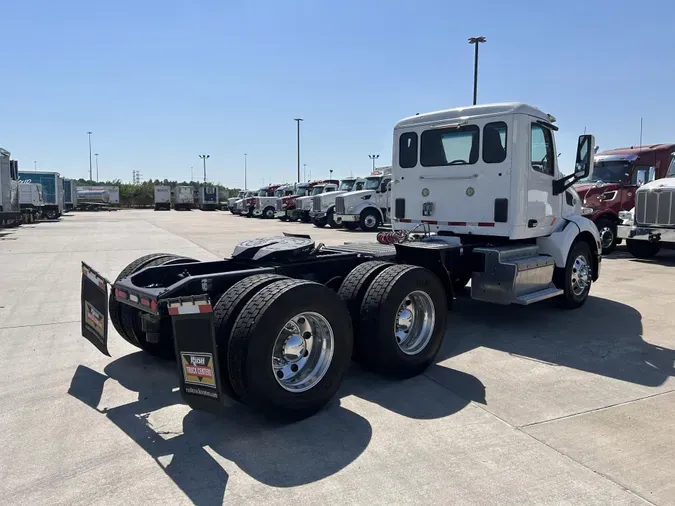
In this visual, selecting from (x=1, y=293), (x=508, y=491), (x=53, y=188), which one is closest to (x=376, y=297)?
(x=508, y=491)

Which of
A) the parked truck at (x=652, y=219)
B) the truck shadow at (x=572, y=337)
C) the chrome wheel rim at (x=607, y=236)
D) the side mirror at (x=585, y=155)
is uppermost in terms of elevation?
the side mirror at (x=585, y=155)

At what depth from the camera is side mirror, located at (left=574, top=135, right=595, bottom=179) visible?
6969 mm

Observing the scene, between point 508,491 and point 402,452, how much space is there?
0.71 m

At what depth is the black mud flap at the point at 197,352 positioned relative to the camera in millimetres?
3445

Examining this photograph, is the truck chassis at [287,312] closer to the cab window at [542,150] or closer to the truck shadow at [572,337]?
the truck shadow at [572,337]

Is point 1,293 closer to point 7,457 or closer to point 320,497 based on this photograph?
point 7,457

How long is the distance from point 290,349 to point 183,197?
60.7m

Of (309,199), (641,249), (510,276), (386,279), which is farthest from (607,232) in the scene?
(309,199)

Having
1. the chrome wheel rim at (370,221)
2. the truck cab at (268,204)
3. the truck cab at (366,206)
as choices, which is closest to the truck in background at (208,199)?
the truck cab at (268,204)

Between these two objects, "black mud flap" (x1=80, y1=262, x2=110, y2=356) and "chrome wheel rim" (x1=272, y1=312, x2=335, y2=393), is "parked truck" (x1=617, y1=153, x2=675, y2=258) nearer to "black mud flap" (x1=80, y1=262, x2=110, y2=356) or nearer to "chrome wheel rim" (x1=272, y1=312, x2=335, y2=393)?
"chrome wheel rim" (x1=272, y1=312, x2=335, y2=393)

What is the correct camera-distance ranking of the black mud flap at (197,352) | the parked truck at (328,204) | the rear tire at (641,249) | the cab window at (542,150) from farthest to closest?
the parked truck at (328,204)
the rear tire at (641,249)
the cab window at (542,150)
the black mud flap at (197,352)

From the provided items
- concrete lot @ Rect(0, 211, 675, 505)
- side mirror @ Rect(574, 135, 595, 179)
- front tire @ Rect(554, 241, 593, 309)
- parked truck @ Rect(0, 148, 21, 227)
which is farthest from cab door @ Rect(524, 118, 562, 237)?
parked truck @ Rect(0, 148, 21, 227)

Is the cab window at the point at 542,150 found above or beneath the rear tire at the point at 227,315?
above

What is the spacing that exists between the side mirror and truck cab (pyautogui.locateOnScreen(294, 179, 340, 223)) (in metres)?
23.4
